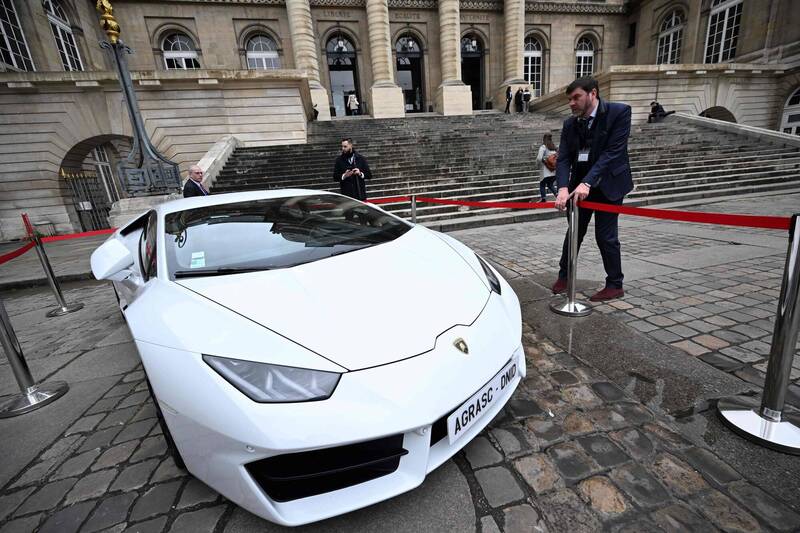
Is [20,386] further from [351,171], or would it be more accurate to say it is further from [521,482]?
[351,171]

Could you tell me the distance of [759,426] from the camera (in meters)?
1.59

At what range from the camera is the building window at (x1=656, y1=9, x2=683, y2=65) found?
23.1m

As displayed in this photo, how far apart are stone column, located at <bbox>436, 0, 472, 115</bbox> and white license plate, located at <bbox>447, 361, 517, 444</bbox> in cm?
2097

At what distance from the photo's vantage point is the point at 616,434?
1.66 metres

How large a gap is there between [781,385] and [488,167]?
401 inches

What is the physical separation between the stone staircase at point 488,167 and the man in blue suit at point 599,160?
14.0ft

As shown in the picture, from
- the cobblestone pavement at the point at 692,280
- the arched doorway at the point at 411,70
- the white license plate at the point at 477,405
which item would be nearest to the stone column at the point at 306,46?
the arched doorway at the point at 411,70

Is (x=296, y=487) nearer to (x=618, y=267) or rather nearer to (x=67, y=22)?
(x=618, y=267)

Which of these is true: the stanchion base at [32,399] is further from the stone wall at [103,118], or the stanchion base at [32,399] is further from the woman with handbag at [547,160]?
the stone wall at [103,118]

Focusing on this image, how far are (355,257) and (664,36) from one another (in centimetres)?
3292

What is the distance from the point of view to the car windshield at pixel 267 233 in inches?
71.4

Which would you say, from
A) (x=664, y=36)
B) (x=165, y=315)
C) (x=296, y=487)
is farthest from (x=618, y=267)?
(x=664, y=36)

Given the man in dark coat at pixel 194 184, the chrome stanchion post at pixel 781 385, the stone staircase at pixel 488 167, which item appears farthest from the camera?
the stone staircase at pixel 488 167

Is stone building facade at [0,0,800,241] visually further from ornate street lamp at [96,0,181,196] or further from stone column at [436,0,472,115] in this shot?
ornate street lamp at [96,0,181,196]
